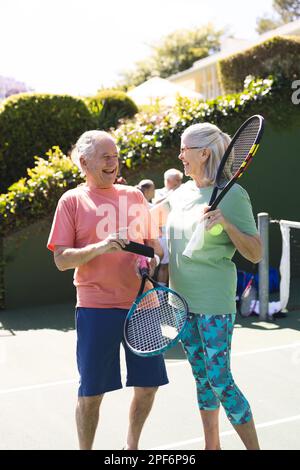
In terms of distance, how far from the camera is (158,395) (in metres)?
4.92

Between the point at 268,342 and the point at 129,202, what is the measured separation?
361 cm

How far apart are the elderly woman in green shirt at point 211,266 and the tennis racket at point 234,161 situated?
48 mm

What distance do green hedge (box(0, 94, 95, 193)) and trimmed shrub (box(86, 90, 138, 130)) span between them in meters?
0.82

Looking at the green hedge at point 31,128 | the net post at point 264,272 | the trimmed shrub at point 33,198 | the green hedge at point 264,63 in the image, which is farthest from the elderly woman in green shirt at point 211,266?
the green hedge at point 31,128

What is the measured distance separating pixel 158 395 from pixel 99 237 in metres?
2.01

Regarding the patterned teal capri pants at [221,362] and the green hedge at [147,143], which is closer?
the patterned teal capri pants at [221,362]

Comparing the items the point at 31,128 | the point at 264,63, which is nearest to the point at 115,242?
the point at 31,128

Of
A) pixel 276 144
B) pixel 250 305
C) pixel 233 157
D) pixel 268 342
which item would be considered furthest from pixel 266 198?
pixel 233 157

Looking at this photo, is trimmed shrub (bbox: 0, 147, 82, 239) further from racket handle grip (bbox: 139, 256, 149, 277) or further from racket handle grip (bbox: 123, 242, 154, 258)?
racket handle grip (bbox: 123, 242, 154, 258)

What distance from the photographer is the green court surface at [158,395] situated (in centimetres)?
411

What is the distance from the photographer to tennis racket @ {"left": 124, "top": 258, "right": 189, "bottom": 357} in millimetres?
3264

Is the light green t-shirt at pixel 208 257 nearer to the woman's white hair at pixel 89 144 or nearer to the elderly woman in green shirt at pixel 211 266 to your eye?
the elderly woman in green shirt at pixel 211 266

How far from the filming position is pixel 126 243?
3.12 m

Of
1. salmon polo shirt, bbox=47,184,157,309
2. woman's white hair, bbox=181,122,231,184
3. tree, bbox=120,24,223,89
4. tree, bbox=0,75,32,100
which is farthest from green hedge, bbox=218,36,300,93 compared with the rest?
tree, bbox=120,24,223,89
